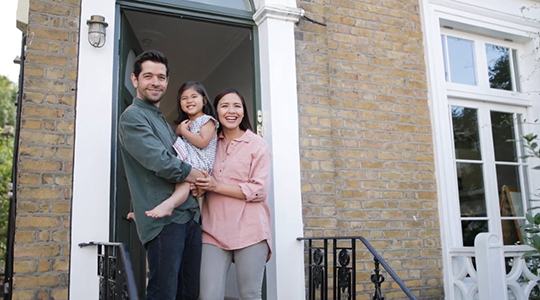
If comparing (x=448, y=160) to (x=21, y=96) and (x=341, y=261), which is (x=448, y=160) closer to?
(x=341, y=261)

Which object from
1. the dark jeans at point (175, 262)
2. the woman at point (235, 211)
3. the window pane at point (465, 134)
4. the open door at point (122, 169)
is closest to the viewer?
the dark jeans at point (175, 262)

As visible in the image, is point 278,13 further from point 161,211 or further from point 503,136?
point 503,136

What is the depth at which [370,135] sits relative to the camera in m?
4.09

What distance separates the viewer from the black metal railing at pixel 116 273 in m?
2.11

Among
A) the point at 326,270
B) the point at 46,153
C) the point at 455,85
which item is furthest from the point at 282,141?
the point at 455,85

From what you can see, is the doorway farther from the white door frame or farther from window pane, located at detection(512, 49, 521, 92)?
window pane, located at detection(512, 49, 521, 92)

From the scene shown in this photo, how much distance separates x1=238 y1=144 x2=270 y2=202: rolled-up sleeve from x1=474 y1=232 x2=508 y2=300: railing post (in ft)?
6.22

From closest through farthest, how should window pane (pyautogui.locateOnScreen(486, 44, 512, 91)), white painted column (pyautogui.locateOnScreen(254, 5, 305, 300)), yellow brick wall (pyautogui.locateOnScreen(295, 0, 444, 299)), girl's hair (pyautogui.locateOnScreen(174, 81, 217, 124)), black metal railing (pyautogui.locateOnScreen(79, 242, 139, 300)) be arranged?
black metal railing (pyautogui.locateOnScreen(79, 242, 139, 300)) < girl's hair (pyautogui.locateOnScreen(174, 81, 217, 124)) < white painted column (pyautogui.locateOnScreen(254, 5, 305, 300)) < yellow brick wall (pyautogui.locateOnScreen(295, 0, 444, 299)) < window pane (pyautogui.locateOnScreen(486, 44, 512, 91))

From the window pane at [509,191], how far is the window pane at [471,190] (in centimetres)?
26

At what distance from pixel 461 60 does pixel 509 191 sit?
1.33m

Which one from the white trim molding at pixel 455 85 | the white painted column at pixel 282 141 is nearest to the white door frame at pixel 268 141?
the white painted column at pixel 282 141

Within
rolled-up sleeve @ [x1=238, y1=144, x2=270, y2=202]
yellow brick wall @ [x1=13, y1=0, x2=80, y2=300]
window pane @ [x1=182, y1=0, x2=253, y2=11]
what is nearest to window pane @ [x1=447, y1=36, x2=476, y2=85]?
window pane @ [x1=182, y1=0, x2=253, y2=11]

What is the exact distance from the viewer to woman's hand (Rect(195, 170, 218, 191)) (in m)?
2.51

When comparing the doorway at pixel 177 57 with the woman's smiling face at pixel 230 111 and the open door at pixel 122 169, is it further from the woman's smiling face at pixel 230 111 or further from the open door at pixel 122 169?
the woman's smiling face at pixel 230 111
